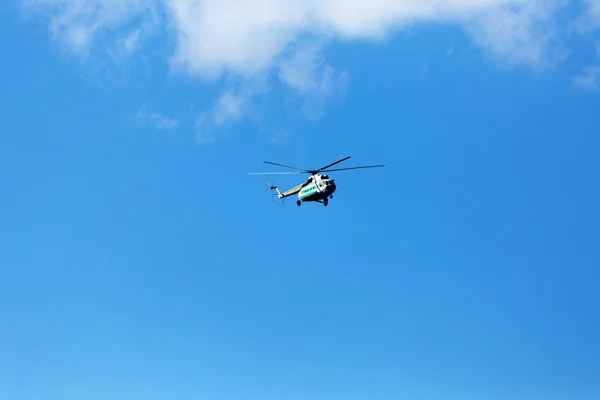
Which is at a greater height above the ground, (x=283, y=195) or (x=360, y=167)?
(x=283, y=195)

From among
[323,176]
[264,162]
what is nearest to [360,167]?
[323,176]

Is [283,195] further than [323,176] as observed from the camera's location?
Yes

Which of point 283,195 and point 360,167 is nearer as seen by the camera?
point 360,167

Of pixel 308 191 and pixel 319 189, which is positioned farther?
pixel 308 191

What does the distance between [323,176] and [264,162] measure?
12.3m

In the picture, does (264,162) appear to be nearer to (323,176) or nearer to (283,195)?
(323,176)

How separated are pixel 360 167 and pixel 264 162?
→ 764 inches

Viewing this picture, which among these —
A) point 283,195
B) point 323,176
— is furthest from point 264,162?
point 283,195

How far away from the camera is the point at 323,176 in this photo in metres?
125

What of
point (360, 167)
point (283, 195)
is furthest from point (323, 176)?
point (283, 195)

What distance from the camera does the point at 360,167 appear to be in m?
120

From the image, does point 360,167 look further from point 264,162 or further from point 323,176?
point 264,162

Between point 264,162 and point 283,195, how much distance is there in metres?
25.6

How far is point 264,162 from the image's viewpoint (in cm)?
12369
